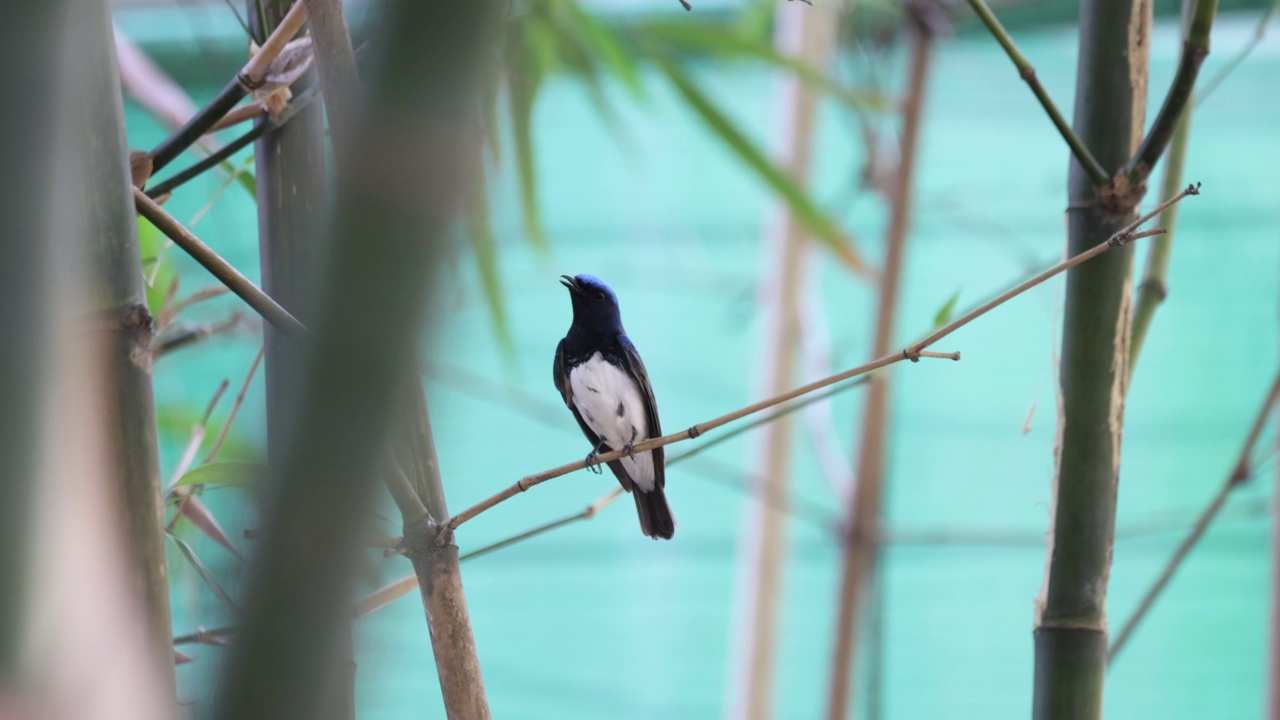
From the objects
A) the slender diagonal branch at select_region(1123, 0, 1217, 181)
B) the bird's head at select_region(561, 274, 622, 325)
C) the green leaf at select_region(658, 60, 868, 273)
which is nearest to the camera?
the slender diagonal branch at select_region(1123, 0, 1217, 181)

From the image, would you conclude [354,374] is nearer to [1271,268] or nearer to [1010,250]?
[1010,250]

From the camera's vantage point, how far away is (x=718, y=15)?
85.9 inches

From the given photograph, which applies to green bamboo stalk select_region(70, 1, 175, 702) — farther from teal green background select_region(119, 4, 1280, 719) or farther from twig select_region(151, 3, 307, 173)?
teal green background select_region(119, 4, 1280, 719)

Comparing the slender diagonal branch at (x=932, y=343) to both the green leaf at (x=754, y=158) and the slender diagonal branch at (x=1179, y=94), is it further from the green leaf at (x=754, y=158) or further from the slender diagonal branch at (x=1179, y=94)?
the green leaf at (x=754, y=158)

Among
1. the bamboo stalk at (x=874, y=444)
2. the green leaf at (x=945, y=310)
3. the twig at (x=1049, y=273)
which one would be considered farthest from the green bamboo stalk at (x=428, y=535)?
the bamboo stalk at (x=874, y=444)

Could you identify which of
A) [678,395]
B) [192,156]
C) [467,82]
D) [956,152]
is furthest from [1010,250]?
[467,82]

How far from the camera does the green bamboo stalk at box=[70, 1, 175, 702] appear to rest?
1.16 feet

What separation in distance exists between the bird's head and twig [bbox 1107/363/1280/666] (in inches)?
30.0

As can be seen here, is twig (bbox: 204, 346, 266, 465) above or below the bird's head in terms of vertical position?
below

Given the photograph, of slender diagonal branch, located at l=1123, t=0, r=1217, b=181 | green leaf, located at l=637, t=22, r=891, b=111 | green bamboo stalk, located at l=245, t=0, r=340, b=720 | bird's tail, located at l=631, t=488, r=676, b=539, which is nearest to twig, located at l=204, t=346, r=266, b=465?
green bamboo stalk, located at l=245, t=0, r=340, b=720

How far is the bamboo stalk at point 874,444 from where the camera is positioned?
3.79ft

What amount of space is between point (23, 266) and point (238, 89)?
1.25 feet

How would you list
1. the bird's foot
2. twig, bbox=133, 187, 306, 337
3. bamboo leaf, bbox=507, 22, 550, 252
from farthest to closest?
bamboo leaf, bbox=507, 22, 550, 252
the bird's foot
twig, bbox=133, 187, 306, 337

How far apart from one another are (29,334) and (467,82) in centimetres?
9
